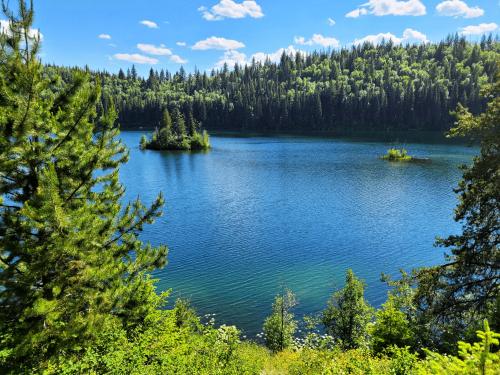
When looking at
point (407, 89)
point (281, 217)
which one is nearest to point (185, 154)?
point (281, 217)

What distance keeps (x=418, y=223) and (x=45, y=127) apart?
51.0m

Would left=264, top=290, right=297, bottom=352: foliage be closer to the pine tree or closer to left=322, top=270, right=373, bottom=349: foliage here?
left=322, top=270, right=373, bottom=349: foliage

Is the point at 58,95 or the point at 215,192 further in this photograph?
the point at 215,192

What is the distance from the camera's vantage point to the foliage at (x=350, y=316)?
25375mm

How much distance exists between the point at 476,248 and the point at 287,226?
115ft

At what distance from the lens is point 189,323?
78.5ft

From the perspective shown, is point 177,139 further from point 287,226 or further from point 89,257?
point 89,257

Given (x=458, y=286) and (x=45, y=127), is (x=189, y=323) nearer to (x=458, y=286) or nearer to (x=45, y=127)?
(x=458, y=286)

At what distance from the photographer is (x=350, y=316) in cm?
2556

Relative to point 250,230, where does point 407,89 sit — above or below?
above

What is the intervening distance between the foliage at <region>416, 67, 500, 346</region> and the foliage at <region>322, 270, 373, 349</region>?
8.46 m

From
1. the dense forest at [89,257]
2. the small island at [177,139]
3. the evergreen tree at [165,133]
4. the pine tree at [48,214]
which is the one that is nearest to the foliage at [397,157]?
the small island at [177,139]

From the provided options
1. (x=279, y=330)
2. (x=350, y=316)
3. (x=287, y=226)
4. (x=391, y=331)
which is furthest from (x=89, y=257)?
(x=287, y=226)

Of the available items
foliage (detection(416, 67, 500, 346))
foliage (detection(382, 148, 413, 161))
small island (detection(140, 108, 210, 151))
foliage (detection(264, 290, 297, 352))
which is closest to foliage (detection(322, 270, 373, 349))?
foliage (detection(264, 290, 297, 352))
